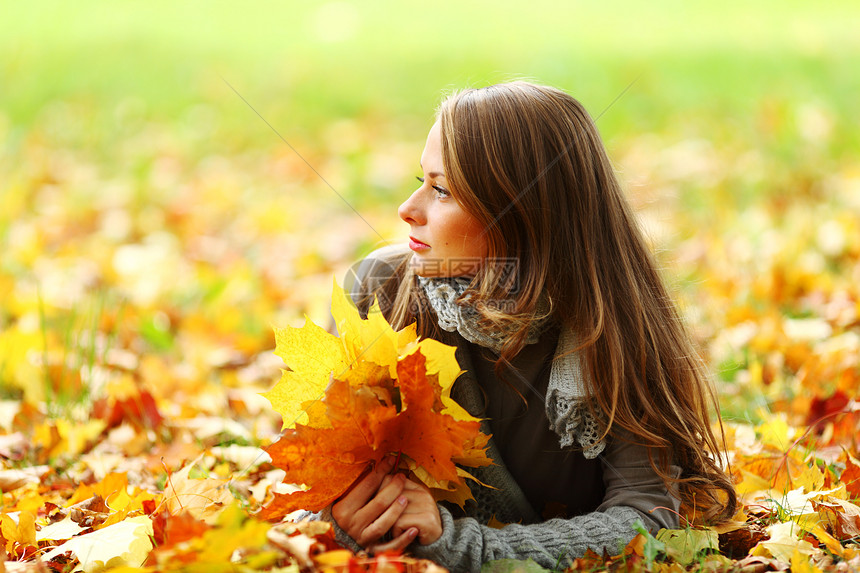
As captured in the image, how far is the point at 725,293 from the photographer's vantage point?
3.30 m

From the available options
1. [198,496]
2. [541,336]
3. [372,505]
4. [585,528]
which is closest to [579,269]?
[541,336]

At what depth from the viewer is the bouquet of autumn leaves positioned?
134cm

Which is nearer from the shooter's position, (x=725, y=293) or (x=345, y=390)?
(x=345, y=390)

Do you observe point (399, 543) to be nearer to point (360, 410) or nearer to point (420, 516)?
point (420, 516)

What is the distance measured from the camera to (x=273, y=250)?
416 centimetres

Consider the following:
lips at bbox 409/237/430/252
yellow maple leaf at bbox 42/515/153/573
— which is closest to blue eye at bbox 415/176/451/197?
lips at bbox 409/237/430/252

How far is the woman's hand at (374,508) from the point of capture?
4.54 ft

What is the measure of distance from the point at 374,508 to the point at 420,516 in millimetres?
83

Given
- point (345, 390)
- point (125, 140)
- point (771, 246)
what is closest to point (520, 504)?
point (345, 390)

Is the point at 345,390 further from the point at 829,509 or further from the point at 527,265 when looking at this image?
the point at 829,509

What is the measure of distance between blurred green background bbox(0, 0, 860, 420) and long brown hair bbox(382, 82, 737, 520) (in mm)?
230

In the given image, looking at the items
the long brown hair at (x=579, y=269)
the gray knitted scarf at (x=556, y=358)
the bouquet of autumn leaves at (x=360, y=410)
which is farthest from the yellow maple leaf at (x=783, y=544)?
the bouquet of autumn leaves at (x=360, y=410)

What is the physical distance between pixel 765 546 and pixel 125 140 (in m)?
A: 5.37

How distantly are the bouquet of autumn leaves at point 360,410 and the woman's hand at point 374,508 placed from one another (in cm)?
2
